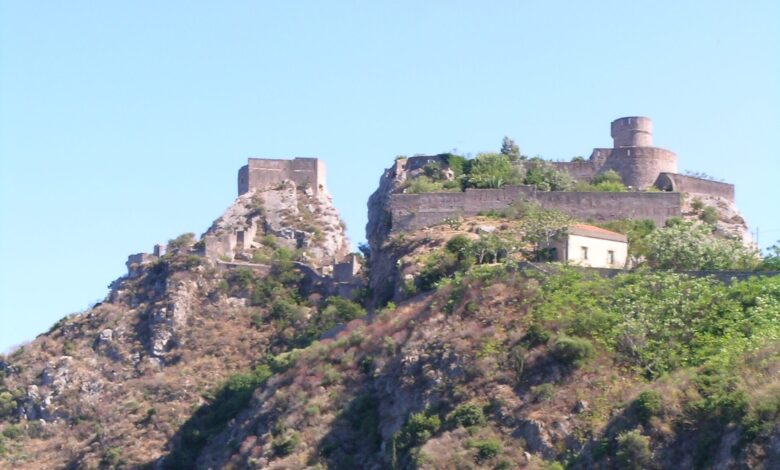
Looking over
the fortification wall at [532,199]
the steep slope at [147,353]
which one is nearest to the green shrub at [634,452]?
the fortification wall at [532,199]

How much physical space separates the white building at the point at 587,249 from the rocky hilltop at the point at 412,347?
77cm

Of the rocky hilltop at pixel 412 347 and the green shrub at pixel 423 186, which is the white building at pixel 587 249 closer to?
the rocky hilltop at pixel 412 347

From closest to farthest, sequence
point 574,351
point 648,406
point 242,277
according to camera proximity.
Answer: point 648,406
point 574,351
point 242,277

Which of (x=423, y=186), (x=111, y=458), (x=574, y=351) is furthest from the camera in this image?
(x=423, y=186)

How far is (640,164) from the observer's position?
81062mm

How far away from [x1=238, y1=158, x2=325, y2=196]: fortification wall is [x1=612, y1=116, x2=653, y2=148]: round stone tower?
1425 cm

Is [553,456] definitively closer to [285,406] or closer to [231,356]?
[285,406]

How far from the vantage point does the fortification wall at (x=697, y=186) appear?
260 ft

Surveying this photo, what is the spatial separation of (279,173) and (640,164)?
1725 centimetres

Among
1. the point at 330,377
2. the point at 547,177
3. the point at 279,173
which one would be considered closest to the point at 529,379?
the point at 330,377

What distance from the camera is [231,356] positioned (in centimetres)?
7800

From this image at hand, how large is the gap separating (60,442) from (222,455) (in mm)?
9952

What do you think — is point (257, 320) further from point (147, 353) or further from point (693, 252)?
point (693, 252)

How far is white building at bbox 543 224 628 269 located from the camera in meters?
68.5
